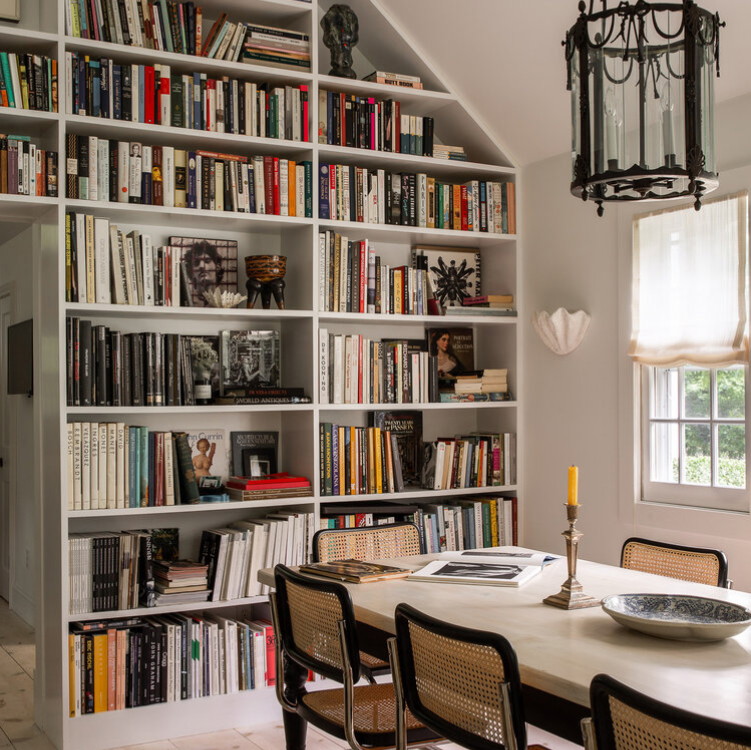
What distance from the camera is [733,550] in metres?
3.41

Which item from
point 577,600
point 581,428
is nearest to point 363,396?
point 581,428

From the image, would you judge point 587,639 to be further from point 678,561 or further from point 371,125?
point 371,125

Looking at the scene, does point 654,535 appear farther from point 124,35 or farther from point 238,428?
point 124,35

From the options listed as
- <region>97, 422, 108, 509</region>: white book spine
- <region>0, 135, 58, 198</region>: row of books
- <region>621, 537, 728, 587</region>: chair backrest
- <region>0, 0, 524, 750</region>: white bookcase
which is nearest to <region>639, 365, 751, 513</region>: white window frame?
<region>621, 537, 728, 587</region>: chair backrest

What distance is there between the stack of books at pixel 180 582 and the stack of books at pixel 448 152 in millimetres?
2069

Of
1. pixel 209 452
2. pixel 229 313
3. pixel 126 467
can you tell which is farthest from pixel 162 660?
pixel 229 313

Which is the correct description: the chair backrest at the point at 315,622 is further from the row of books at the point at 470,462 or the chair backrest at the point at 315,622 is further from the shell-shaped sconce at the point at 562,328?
the shell-shaped sconce at the point at 562,328

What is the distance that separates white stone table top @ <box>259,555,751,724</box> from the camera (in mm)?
1790

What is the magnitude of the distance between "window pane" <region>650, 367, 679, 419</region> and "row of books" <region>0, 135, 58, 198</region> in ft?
7.92

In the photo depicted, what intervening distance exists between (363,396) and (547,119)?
1426mm

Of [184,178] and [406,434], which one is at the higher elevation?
[184,178]

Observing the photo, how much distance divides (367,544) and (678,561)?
1.06m

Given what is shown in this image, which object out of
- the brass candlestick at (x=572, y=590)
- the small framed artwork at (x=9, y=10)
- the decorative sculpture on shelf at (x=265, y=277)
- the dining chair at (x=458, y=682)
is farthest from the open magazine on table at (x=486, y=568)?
the small framed artwork at (x=9, y=10)

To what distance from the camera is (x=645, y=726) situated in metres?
1.47
